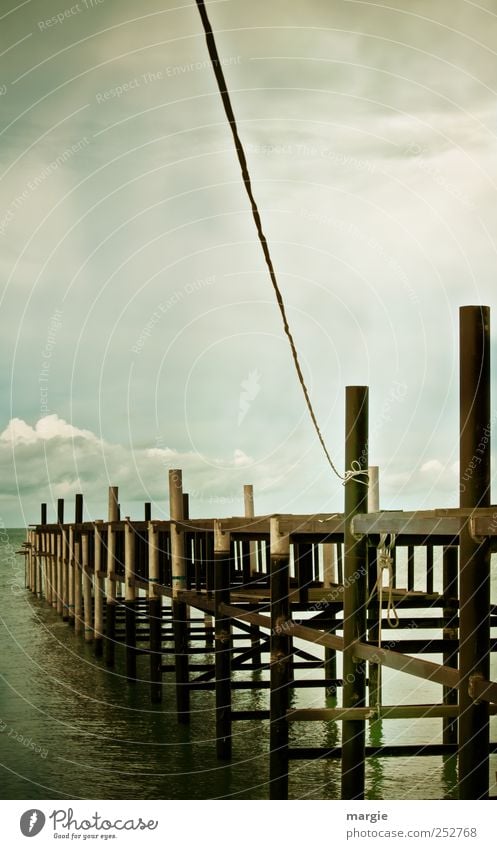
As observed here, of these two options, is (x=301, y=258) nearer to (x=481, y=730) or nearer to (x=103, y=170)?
(x=103, y=170)

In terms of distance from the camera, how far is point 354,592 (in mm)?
7289

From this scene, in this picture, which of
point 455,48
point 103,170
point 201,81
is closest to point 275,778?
point 455,48

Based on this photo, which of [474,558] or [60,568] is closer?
[474,558]

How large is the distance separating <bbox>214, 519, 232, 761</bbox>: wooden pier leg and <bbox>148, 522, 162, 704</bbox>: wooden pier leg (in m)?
4.06

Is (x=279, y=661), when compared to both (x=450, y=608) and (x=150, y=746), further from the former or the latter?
(x=150, y=746)

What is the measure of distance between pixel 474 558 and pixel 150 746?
24.1 feet

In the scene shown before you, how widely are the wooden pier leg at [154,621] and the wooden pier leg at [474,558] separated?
9317 millimetres

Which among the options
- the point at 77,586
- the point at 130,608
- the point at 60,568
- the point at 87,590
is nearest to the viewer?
the point at 130,608

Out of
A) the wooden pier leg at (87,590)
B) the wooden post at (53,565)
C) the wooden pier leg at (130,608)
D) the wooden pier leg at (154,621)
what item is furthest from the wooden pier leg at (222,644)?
the wooden post at (53,565)

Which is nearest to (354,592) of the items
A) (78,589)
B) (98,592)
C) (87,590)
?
(98,592)

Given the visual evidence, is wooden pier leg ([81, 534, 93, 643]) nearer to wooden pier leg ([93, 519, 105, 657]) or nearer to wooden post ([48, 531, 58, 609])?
wooden pier leg ([93, 519, 105, 657])

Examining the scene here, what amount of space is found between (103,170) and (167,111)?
65.3 inches
